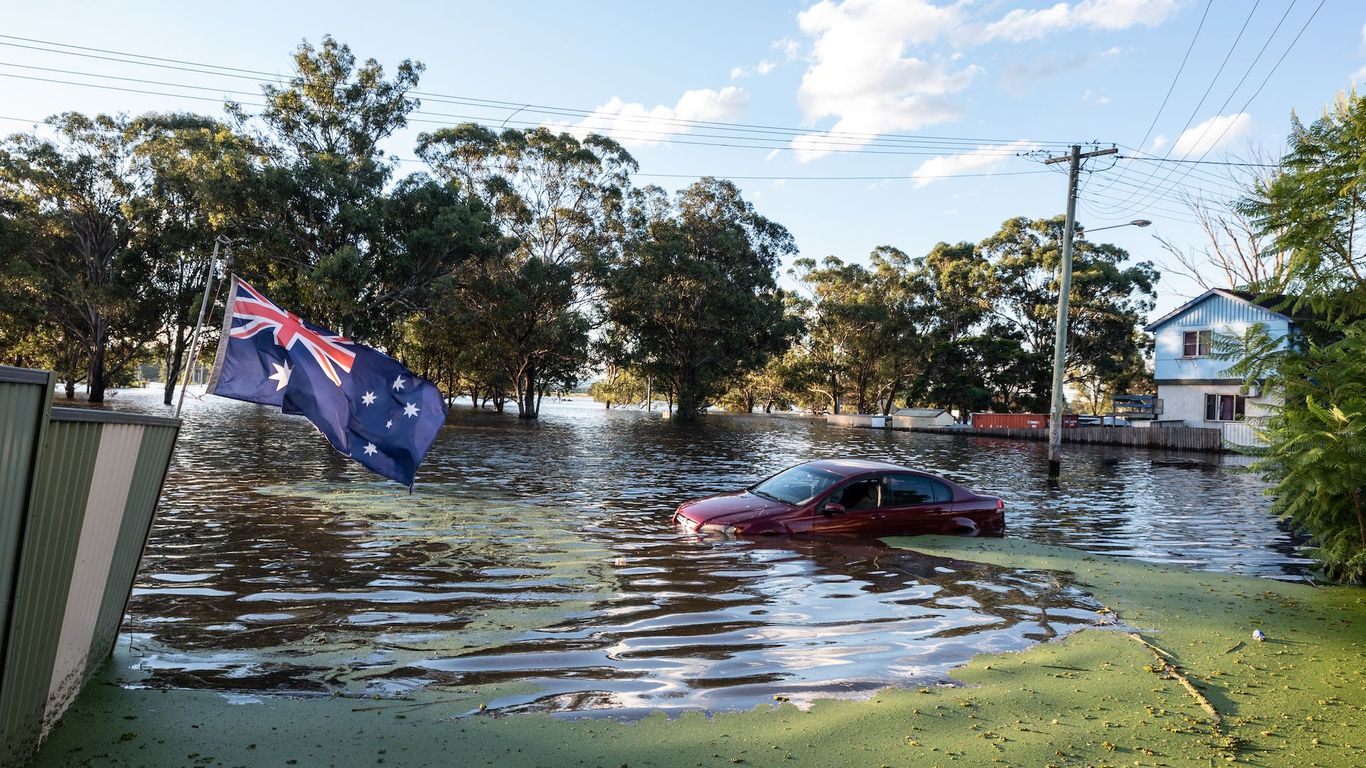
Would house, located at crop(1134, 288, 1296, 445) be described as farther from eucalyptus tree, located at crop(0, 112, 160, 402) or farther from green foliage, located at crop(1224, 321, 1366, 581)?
eucalyptus tree, located at crop(0, 112, 160, 402)

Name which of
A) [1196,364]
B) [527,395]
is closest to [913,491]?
[1196,364]

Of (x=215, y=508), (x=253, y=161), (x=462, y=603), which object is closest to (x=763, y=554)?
(x=462, y=603)

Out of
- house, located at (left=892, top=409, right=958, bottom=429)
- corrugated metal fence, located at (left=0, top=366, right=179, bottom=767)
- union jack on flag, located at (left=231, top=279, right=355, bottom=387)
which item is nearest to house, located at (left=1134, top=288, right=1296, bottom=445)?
house, located at (left=892, top=409, right=958, bottom=429)

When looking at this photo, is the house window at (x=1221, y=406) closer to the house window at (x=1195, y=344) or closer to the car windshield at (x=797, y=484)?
the house window at (x=1195, y=344)

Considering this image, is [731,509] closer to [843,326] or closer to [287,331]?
[287,331]

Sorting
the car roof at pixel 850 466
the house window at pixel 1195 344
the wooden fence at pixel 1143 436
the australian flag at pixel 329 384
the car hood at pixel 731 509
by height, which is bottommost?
the car hood at pixel 731 509

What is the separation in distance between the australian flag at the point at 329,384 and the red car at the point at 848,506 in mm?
4788

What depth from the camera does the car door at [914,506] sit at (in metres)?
12.3

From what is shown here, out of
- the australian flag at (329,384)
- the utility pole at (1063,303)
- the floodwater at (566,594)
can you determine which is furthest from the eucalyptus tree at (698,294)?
the australian flag at (329,384)

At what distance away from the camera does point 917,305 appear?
261 ft

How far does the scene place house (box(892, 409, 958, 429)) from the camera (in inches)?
2392

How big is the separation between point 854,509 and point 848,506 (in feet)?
0.34

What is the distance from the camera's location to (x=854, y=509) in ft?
39.9

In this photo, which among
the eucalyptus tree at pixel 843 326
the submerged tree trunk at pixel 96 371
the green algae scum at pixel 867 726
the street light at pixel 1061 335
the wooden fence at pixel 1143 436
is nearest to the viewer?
the green algae scum at pixel 867 726
